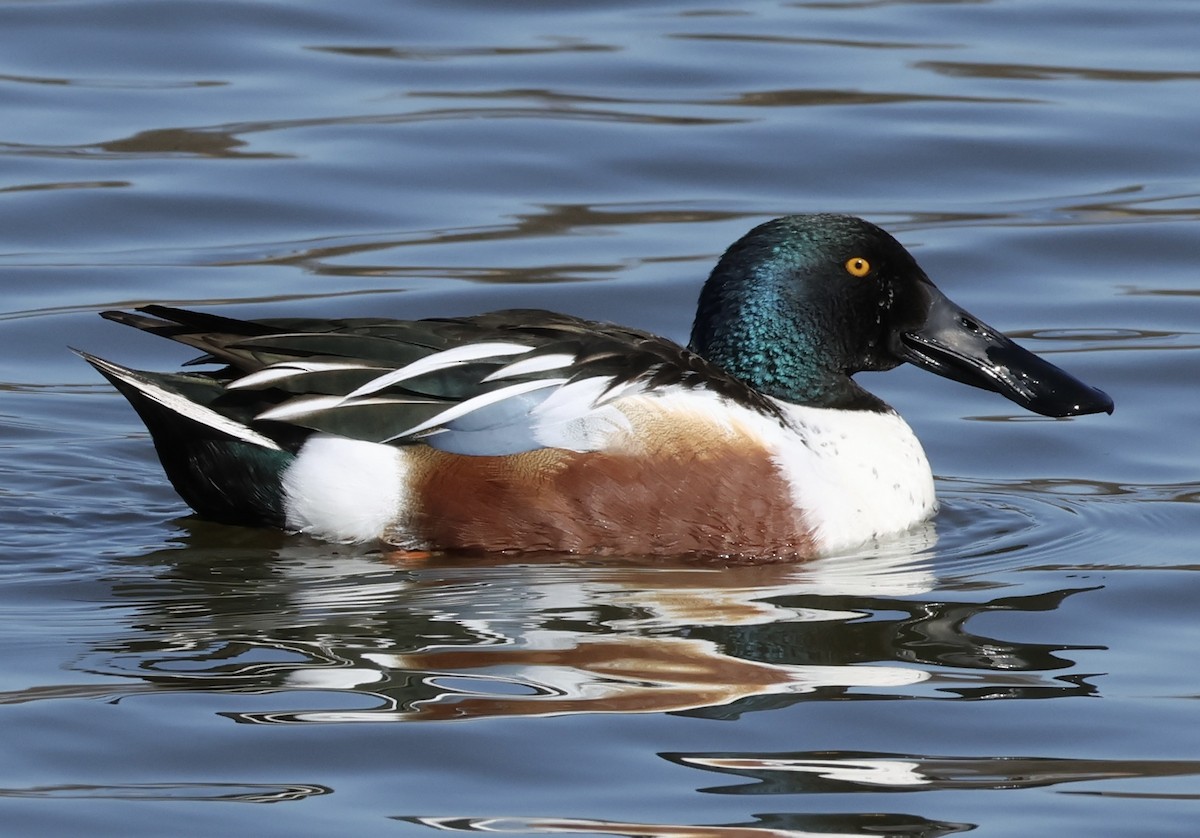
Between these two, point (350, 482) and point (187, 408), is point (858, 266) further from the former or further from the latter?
point (187, 408)

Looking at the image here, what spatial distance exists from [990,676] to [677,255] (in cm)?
401

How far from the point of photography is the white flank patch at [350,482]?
18.8ft

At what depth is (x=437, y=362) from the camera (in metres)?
5.73

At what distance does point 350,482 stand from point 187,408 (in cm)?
44

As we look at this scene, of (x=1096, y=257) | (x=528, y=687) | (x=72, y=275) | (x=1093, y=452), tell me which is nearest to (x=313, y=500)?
(x=528, y=687)

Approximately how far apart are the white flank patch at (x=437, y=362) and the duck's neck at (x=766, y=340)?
2.14 ft

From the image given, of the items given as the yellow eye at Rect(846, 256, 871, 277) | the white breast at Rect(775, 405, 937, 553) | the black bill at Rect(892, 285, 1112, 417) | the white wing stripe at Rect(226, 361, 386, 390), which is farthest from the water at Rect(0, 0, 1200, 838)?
the yellow eye at Rect(846, 256, 871, 277)

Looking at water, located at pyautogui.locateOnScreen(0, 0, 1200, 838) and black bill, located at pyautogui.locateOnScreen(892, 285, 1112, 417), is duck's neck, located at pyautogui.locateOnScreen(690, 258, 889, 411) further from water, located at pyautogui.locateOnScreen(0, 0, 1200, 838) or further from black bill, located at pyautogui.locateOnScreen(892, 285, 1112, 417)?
water, located at pyautogui.locateOnScreen(0, 0, 1200, 838)

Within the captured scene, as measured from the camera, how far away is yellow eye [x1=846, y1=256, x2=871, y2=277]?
6234 mm

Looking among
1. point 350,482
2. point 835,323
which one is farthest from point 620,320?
point 350,482

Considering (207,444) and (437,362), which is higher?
(437,362)

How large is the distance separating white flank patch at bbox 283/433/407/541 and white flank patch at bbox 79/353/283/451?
11cm

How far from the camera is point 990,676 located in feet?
15.8

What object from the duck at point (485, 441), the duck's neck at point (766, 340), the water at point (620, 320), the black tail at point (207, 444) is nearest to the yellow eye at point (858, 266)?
the duck's neck at point (766, 340)
